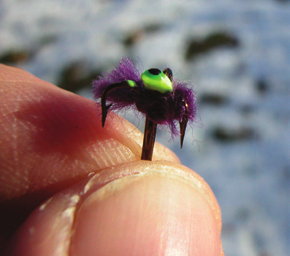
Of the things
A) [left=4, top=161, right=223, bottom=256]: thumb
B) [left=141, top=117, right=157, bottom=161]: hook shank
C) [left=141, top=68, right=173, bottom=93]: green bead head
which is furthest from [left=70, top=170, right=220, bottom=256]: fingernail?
[left=141, top=68, right=173, bottom=93]: green bead head

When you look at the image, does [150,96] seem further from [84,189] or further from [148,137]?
[84,189]

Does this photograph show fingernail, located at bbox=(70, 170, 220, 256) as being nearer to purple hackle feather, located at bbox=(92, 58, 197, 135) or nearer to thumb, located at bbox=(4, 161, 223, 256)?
thumb, located at bbox=(4, 161, 223, 256)

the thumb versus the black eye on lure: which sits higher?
the black eye on lure

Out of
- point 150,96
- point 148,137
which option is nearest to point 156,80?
point 150,96

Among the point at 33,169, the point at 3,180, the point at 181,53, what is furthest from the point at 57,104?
the point at 181,53

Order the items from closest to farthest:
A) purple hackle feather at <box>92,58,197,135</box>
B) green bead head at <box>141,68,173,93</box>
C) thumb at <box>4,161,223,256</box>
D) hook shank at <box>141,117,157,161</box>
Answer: thumb at <box>4,161,223,256</box> → green bead head at <box>141,68,173,93</box> → purple hackle feather at <box>92,58,197,135</box> → hook shank at <box>141,117,157,161</box>

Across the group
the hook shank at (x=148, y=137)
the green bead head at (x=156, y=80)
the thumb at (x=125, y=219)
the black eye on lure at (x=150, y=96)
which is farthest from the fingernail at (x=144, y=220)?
the green bead head at (x=156, y=80)
